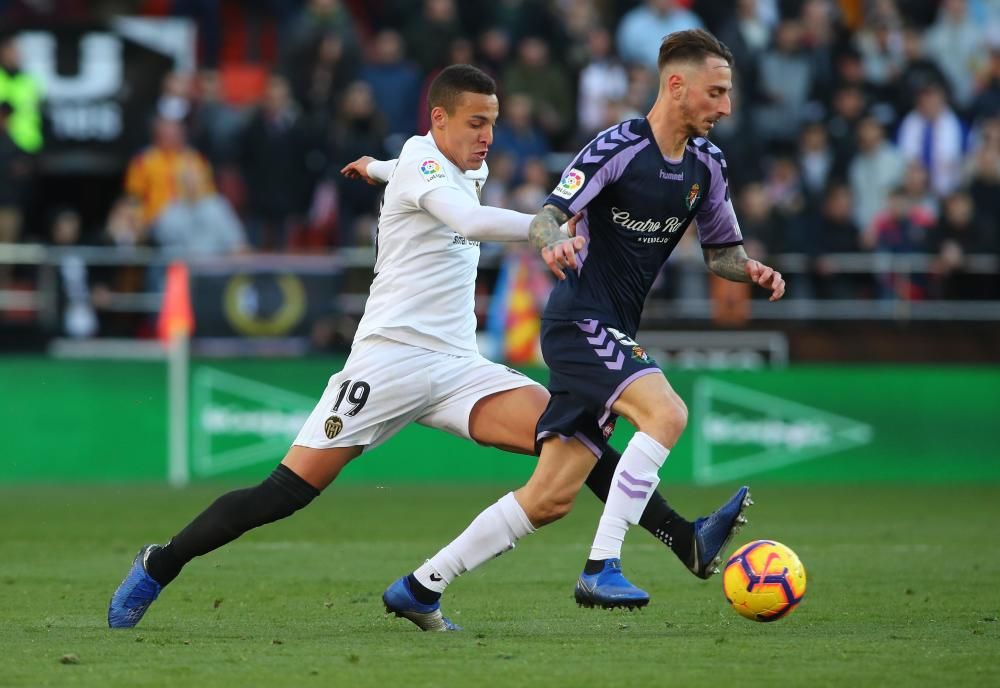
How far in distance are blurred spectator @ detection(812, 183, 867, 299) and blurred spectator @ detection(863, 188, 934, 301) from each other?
0.79 ft

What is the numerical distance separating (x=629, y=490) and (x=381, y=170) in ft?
6.13

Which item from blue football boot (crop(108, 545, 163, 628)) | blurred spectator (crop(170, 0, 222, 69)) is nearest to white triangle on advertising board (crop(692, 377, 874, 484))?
blurred spectator (crop(170, 0, 222, 69))

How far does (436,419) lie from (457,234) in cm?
81

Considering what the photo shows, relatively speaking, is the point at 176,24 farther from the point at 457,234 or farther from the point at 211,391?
the point at 457,234

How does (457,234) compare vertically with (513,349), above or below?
above

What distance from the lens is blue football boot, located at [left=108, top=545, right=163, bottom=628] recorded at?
290 inches

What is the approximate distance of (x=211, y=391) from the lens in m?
17.0

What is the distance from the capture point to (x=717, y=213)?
25.7 ft

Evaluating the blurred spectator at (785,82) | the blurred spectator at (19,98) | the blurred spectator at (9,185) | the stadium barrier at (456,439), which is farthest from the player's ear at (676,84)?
the blurred spectator at (785,82)

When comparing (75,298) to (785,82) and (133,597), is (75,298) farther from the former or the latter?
(133,597)

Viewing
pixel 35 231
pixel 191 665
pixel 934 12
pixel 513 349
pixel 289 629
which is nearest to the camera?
Result: pixel 191 665

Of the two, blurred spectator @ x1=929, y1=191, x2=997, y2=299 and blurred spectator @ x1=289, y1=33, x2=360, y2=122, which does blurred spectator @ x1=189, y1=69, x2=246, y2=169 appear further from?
blurred spectator @ x1=929, y1=191, x2=997, y2=299

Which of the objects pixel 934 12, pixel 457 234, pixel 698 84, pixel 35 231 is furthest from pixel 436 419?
pixel 934 12

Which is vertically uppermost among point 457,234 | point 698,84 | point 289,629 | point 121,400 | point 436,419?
point 698,84
